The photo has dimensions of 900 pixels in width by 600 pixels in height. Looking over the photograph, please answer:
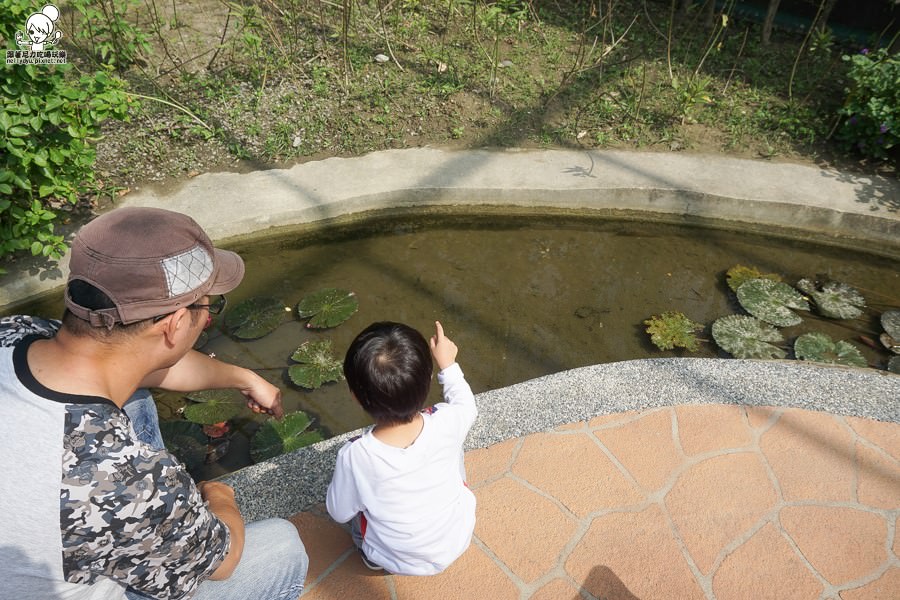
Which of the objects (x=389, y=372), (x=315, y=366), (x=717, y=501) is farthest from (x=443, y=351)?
(x=315, y=366)

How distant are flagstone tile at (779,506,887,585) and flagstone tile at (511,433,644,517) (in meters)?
0.56

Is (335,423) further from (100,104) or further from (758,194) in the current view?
(758,194)

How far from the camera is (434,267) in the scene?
3.77m

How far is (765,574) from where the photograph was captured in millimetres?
2008

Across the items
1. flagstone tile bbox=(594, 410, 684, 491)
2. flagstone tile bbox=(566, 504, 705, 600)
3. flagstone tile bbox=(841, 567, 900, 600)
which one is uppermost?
flagstone tile bbox=(594, 410, 684, 491)

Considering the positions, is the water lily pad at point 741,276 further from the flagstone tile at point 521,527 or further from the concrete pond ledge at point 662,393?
the flagstone tile at point 521,527

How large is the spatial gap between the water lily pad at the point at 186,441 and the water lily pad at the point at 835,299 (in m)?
3.45

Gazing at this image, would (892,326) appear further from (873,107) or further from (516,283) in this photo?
(516,283)

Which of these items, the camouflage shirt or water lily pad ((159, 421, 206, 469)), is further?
water lily pad ((159, 421, 206, 469))

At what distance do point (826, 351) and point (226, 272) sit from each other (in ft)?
10.1

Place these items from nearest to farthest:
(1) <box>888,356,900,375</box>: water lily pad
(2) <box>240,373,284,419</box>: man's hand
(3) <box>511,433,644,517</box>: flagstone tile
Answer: (2) <box>240,373,284,419</box>: man's hand → (3) <box>511,433,644,517</box>: flagstone tile → (1) <box>888,356,900,375</box>: water lily pad

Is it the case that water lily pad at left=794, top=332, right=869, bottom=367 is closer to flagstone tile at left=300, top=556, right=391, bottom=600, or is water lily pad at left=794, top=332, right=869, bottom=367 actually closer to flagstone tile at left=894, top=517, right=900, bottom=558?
flagstone tile at left=894, top=517, right=900, bottom=558

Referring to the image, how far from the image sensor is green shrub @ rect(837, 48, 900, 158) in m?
4.14

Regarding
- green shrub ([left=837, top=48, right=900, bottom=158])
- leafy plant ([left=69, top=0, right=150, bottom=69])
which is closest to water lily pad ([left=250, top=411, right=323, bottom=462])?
leafy plant ([left=69, top=0, right=150, bottom=69])
